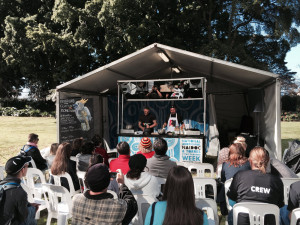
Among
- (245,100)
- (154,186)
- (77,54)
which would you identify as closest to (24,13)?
(77,54)

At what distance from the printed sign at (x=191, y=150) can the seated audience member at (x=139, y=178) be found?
13.3 ft

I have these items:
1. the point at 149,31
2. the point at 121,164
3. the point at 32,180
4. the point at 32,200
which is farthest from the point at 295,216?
the point at 149,31

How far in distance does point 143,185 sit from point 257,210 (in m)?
0.99

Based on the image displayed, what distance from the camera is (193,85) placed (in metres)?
6.89

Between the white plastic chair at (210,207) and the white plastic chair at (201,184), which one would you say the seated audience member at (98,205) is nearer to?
the white plastic chair at (210,207)

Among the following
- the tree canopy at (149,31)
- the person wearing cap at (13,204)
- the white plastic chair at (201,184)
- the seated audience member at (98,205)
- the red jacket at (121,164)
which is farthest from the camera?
the tree canopy at (149,31)

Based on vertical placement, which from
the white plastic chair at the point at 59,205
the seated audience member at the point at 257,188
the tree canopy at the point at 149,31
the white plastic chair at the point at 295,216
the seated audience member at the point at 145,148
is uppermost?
the tree canopy at the point at 149,31

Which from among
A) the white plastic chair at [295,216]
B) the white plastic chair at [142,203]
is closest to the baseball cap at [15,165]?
the white plastic chair at [142,203]

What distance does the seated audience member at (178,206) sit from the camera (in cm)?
146

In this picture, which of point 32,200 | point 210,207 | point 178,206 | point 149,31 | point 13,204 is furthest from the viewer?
point 149,31

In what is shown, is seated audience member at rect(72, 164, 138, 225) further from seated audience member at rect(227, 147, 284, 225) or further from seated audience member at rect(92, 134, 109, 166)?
seated audience member at rect(92, 134, 109, 166)

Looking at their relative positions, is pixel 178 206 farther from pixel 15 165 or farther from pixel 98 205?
pixel 15 165

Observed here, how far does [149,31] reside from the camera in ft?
42.8

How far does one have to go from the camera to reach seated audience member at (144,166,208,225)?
1.46 metres
